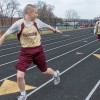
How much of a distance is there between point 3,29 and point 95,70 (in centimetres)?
2062

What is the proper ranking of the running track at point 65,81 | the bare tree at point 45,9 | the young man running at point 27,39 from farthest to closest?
the bare tree at point 45,9, the running track at point 65,81, the young man running at point 27,39

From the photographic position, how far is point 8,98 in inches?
251

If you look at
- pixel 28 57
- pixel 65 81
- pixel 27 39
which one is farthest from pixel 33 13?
pixel 65 81

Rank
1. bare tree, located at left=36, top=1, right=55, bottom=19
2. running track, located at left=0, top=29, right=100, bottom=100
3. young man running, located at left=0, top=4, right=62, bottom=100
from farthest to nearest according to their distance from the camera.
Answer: bare tree, located at left=36, top=1, right=55, bottom=19, running track, located at left=0, top=29, right=100, bottom=100, young man running, located at left=0, top=4, right=62, bottom=100

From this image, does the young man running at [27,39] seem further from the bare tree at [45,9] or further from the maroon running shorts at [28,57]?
the bare tree at [45,9]

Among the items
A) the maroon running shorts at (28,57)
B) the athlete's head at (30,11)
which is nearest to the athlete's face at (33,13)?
the athlete's head at (30,11)

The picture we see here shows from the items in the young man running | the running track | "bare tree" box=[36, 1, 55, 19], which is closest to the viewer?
the young man running

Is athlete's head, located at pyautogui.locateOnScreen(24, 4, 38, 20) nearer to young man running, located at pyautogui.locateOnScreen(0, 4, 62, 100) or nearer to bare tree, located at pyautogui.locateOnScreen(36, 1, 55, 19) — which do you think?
young man running, located at pyautogui.locateOnScreen(0, 4, 62, 100)

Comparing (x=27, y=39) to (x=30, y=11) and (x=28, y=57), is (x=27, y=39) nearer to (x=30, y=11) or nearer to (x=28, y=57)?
(x=28, y=57)

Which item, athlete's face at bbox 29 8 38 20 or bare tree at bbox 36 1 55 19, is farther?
bare tree at bbox 36 1 55 19

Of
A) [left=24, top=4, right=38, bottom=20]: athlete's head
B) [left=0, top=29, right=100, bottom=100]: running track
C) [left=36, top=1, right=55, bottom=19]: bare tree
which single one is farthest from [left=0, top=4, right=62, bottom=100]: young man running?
[left=36, top=1, right=55, bottom=19]: bare tree

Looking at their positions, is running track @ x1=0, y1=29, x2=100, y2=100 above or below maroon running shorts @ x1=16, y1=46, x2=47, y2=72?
below

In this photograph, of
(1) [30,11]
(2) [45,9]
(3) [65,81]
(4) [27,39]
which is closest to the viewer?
(1) [30,11]

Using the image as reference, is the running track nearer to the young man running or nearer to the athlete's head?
the young man running
